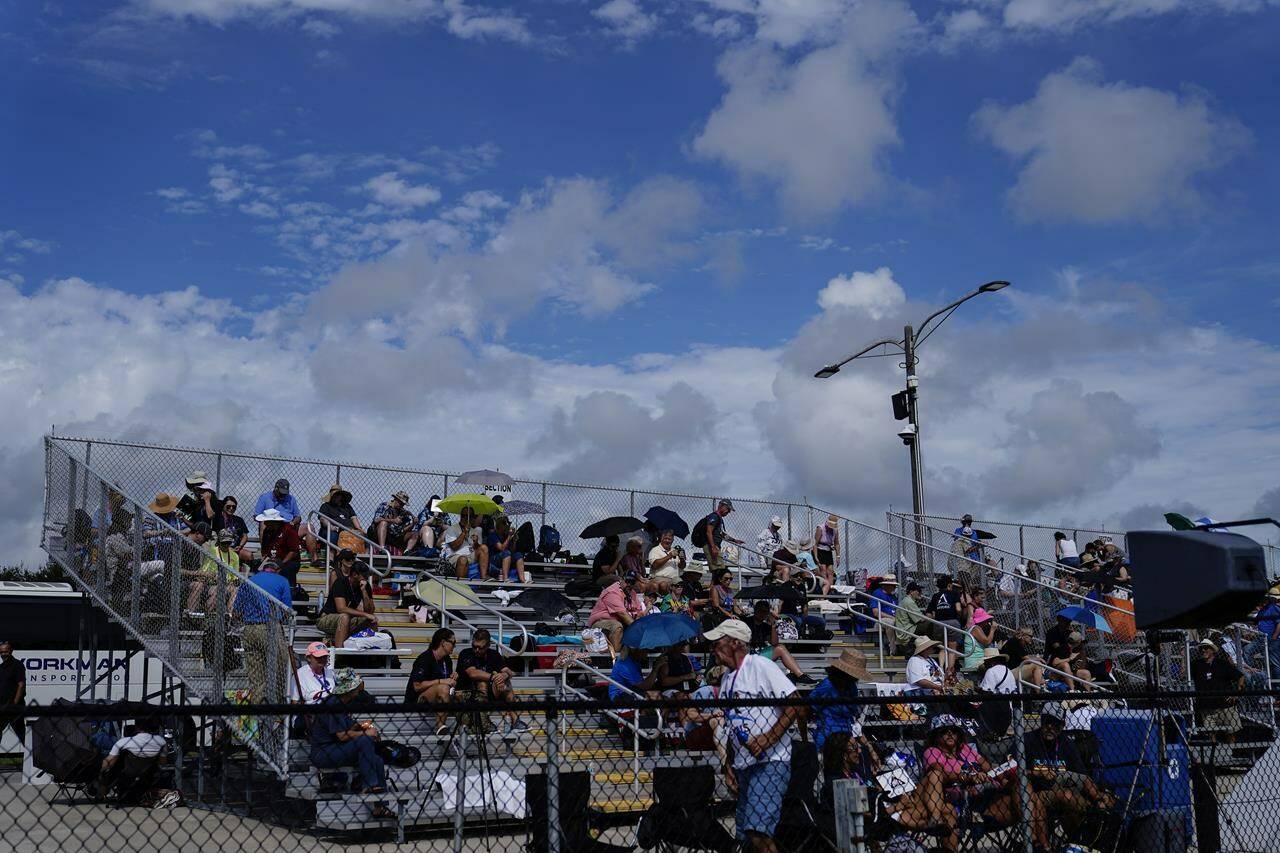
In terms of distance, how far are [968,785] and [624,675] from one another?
5.88 m

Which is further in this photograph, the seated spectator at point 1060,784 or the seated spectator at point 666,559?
the seated spectator at point 666,559

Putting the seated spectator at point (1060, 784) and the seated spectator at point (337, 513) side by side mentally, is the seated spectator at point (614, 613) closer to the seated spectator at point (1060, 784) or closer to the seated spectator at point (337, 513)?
the seated spectator at point (337, 513)

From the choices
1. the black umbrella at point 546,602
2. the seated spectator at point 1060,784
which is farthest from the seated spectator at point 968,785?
the black umbrella at point 546,602

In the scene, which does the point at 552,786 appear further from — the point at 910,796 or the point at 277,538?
the point at 277,538

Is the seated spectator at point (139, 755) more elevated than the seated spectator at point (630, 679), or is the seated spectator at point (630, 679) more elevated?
the seated spectator at point (630, 679)

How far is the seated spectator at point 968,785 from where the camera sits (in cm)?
801

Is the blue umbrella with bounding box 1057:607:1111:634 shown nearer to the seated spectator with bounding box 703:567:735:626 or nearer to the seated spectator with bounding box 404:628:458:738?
the seated spectator with bounding box 703:567:735:626

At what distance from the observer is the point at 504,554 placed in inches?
740

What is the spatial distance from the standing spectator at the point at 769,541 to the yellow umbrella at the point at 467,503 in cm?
525

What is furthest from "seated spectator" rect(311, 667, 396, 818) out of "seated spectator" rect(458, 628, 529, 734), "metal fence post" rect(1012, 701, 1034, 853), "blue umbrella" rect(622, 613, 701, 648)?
"metal fence post" rect(1012, 701, 1034, 853)

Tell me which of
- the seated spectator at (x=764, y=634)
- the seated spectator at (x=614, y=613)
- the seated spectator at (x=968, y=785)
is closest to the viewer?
the seated spectator at (x=968, y=785)

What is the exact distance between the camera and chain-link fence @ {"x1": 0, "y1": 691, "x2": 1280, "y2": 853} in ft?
23.8

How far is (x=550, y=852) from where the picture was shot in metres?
6.03

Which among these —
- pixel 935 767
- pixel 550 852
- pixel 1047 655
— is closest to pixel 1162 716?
pixel 935 767
